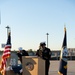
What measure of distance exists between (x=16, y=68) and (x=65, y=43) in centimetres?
380

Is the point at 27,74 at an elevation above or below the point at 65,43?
below

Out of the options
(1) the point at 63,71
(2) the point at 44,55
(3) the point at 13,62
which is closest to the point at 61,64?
(1) the point at 63,71

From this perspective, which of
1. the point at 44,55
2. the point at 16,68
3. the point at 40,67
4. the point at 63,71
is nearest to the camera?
the point at 40,67

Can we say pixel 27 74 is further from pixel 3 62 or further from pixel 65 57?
pixel 65 57

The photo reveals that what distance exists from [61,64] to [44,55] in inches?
68.5

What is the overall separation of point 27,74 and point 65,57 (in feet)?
13.3

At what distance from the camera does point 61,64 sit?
43.9 ft

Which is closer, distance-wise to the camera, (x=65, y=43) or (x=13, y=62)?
(x=13, y=62)

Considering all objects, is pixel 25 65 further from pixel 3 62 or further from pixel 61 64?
pixel 61 64

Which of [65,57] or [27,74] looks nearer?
[27,74]

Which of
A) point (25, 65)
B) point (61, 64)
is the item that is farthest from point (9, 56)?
point (61, 64)

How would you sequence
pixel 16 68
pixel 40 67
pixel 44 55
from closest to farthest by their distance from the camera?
pixel 40 67, pixel 16 68, pixel 44 55

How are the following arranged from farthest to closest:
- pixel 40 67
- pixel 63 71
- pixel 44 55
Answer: pixel 63 71 → pixel 44 55 → pixel 40 67

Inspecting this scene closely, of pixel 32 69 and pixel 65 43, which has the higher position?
pixel 65 43
